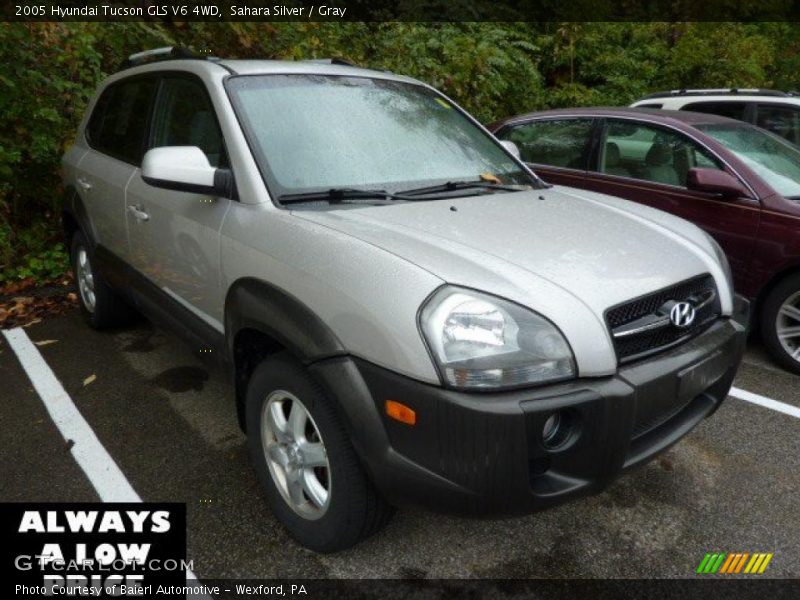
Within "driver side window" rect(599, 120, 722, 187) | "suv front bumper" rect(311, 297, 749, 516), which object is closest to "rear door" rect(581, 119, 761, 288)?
"driver side window" rect(599, 120, 722, 187)

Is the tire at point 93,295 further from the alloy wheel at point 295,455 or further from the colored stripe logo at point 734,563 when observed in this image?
the colored stripe logo at point 734,563

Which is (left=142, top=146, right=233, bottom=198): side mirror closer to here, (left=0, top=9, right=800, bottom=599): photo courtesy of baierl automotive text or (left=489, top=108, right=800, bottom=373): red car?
(left=0, top=9, right=800, bottom=599): photo courtesy of baierl automotive text

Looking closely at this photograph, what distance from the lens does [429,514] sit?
257cm

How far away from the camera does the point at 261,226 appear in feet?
7.70

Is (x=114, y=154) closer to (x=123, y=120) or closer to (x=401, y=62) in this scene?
(x=123, y=120)

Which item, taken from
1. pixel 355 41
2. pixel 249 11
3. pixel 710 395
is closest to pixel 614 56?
pixel 355 41

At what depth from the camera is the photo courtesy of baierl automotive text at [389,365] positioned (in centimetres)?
186

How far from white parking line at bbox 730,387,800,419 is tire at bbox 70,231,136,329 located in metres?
3.78

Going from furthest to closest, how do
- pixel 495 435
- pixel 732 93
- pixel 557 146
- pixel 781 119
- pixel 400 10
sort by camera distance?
pixel 400 10 < pixel 732 93 < pixel 781 119 < pixel 557 146 < pixel 495 435

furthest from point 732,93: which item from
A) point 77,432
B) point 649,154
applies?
point 77,432

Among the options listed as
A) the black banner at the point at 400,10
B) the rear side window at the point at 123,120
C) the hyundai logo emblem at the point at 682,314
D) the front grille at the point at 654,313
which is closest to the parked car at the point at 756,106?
the black banner at the point at 400,10

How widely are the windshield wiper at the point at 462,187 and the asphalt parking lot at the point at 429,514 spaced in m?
1.18

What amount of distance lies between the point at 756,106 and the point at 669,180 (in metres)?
2.48

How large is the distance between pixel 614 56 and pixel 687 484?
10.2 metres
